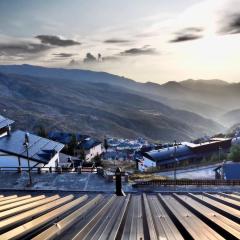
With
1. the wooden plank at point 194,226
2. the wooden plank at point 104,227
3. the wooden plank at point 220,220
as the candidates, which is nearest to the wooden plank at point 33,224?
the wooden plank at point 104,227

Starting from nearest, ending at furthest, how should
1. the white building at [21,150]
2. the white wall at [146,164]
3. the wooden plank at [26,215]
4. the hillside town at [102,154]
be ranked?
the wooden plank at [26,215], the white building at [21,150], the hillside town at [102,154], the white wall at [146,164]

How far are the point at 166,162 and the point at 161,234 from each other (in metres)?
72.5

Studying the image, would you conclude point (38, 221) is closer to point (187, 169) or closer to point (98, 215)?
point (98, 215)

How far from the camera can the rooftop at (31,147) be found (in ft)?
124

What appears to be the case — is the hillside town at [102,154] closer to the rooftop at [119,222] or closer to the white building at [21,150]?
A: the white building at [21,150]

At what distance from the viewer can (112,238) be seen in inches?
295

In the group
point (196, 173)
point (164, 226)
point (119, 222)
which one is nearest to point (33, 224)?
point (119, 222)

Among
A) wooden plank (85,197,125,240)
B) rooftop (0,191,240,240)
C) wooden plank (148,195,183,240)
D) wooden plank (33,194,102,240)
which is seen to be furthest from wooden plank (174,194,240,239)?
wooden plank (33,194,102,240)

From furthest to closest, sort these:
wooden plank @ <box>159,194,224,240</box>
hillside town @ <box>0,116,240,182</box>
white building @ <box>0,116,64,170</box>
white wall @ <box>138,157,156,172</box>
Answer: white wall @ <box>138,157,156,172</box> → hillside town @ <box>0,116,240,182</box> → white building @ <box>0,116,64,170</box> → wooden plank @ <box>159,194,224,240</box>

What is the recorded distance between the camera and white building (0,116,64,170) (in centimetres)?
3775

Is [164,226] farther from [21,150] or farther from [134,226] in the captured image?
[21,150]

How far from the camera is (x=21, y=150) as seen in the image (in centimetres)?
3838

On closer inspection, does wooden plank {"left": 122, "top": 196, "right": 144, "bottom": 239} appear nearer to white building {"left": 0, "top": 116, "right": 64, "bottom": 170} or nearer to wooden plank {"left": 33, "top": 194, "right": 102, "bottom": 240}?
wooden plank {"left": 33, "top": 194, "right": 102, "bottom": 240}

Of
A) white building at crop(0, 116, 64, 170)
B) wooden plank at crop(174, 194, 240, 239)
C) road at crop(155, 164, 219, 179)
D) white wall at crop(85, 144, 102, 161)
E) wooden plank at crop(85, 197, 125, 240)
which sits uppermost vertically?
white wall at crop(85, 144, 102, 161)
